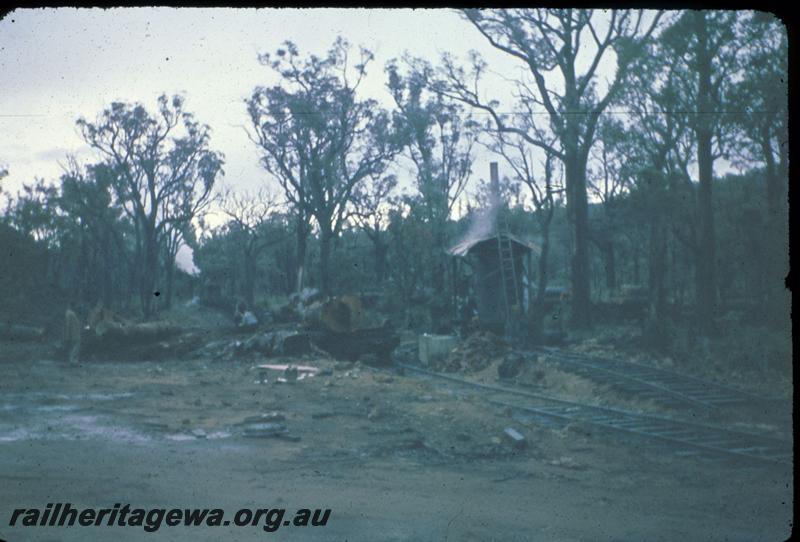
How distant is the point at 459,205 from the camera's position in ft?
145

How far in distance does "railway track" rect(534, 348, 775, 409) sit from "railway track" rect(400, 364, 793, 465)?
1.19 meters

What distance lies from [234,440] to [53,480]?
2239 mm

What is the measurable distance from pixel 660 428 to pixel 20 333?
66.1ft

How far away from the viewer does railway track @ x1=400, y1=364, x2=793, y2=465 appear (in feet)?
24.0

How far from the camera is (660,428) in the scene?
28.8 ft

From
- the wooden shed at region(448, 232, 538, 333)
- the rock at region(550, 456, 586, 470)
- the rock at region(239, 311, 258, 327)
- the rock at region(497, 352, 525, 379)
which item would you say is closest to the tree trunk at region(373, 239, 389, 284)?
the wooden shed at region(448, 232, 538, 333)

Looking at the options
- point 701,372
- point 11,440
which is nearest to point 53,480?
Answer: point 11,440

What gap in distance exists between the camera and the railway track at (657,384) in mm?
10281

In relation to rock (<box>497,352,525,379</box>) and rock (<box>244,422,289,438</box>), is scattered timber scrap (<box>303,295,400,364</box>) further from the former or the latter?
rock (<box>244,422,289,438</box>)

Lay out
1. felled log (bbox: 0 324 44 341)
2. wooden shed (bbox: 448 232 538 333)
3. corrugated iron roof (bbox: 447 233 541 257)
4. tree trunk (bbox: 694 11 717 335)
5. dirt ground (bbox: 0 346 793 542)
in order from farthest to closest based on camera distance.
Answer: wooden shed (bbox: 448 232 538 333)
corrugated iron roof (bbox: 447 233 541 257)
felled log (bbox: 0 324 44 341)
tree trunk (bbox: 694 11 717 335)
dirt ground (bbox: 0 346 793 542)

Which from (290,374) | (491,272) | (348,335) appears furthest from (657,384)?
(491,272)

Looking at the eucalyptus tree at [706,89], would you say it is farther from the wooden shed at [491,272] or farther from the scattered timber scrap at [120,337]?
the scattered timber scrap at [120,337]

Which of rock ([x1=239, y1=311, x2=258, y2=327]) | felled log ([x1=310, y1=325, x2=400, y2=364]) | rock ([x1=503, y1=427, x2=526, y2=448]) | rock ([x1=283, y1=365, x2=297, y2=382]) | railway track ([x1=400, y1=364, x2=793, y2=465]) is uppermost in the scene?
rock ([x1=239, y1=311, x2=258, y2=327])

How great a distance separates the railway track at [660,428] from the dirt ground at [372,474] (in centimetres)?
28
